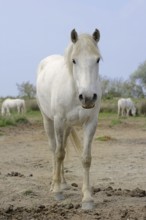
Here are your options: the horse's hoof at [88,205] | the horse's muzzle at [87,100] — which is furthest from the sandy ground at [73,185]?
the horse's muzzle at [87,100]

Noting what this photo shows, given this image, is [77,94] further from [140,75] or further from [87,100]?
[140,75]

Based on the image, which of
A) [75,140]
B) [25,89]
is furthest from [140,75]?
[75,140]

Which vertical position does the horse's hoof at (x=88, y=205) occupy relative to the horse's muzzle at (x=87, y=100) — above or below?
below

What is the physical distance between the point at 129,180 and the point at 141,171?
0.78 m

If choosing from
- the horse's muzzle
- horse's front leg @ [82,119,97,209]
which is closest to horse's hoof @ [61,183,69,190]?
horse's front leg @ [82,119,97,209]

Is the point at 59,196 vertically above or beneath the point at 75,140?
beneath

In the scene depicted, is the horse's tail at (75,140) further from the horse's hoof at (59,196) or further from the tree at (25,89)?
the tree at (25,89)

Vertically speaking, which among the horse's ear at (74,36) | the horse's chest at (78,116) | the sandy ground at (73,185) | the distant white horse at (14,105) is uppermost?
the horse's ear at (74,36)

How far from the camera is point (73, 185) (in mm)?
6605

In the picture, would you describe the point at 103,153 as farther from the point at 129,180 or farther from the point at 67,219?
the point at 67,219

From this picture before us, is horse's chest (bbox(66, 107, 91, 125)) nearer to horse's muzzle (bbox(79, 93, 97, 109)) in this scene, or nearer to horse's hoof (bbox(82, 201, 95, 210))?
horse's muzzle (bbox(79, 93, 97, 109))

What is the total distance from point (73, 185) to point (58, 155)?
2.59 feet

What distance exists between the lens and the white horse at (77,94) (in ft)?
15.8

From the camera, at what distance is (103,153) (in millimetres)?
10773
